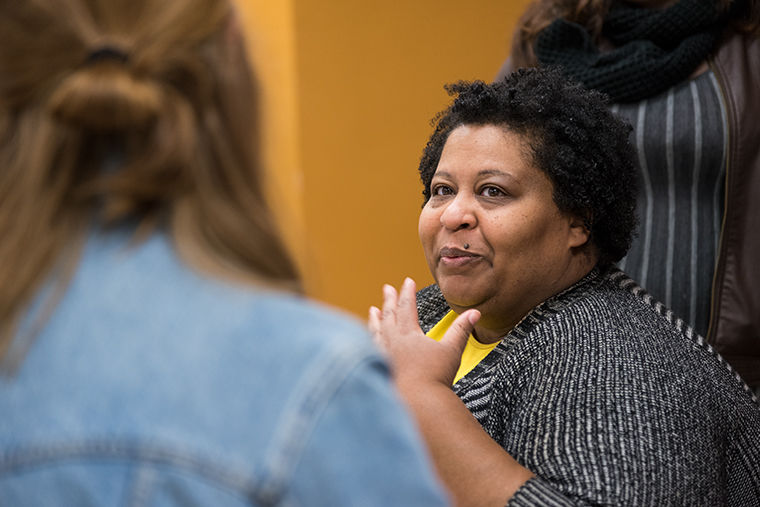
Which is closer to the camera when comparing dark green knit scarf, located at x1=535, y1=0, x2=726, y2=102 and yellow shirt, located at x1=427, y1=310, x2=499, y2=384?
yellow shirt, located at x1=427, y1=310, x2=499, y2=384

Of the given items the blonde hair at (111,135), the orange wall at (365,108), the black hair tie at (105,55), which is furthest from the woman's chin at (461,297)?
the orange wall at (365,108)

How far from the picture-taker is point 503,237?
6.02ft

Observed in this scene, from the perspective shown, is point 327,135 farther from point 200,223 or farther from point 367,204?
point 200,223

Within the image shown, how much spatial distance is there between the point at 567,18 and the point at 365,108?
1543 millimetres

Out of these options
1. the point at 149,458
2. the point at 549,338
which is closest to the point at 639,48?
the point at 549,338

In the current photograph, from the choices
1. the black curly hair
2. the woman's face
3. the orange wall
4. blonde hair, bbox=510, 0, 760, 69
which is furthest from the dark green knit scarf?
the orange wall

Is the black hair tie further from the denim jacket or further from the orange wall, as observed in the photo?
the orange wall

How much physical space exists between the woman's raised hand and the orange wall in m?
2.01

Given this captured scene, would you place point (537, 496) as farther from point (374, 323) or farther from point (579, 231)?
point (579, 231)

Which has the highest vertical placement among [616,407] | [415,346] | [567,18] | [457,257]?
[567,18]

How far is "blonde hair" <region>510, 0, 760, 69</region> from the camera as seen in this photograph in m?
2.16

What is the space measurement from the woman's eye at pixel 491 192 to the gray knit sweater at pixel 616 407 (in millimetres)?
242

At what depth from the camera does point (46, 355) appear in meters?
0.74

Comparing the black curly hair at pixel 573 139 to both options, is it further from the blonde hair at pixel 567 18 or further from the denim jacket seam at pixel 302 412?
the denim jacket seam at pixel 302 412
